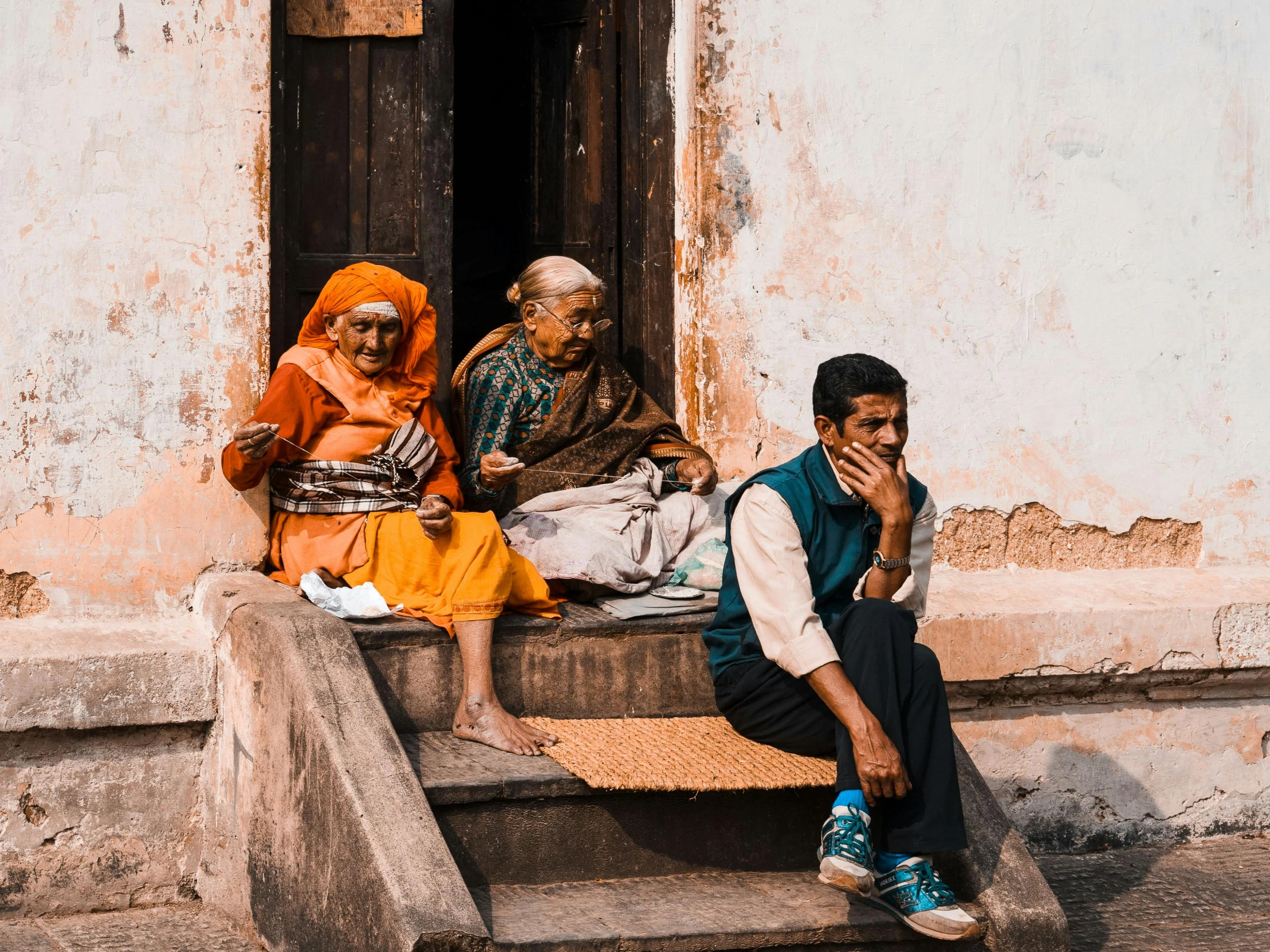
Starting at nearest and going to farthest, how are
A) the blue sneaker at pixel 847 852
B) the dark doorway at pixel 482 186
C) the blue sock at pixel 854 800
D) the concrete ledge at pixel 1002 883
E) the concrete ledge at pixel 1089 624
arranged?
the blue sneaker at pixel 847 852, the blue sock at pixel 854 800, the concrete ledge at pixel 1002 883, the concrete ledge at pixel 1089 624, the dark doorway at pixel 482 186

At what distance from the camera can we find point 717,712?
13.0 feet

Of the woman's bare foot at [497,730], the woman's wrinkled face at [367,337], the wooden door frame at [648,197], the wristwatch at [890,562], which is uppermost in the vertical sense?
the wooden door frame at [648,197]

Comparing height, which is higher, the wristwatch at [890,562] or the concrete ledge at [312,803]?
the wristwatch at [890,562]

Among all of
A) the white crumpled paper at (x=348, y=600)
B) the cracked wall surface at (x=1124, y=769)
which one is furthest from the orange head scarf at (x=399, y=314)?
the cracked wall surface at (x=1124, y=769)

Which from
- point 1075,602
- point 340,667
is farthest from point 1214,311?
point 340,667

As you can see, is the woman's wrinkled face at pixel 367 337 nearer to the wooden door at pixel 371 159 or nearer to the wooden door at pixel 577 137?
the wooden door at pixel 371 159

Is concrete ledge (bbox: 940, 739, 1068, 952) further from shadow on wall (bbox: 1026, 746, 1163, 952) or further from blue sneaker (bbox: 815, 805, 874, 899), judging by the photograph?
shadow on wall (bbox: 1026, 746, 1163, 952)

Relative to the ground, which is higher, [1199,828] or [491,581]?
[491,581]

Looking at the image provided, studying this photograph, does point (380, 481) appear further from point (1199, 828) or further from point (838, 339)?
point (1199, 828)

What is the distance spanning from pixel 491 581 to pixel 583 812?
0.70 metres

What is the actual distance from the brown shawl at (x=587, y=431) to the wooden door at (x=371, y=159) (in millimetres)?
455

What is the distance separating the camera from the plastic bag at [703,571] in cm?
415

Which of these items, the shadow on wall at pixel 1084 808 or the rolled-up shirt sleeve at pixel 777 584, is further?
the shadow on wall at pixel 1084 808

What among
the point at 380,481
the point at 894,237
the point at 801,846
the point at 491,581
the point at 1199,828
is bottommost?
the point at 1199,828
